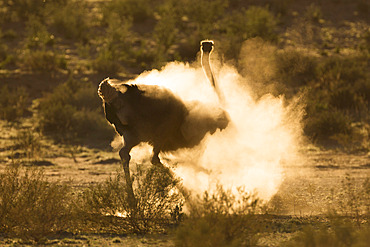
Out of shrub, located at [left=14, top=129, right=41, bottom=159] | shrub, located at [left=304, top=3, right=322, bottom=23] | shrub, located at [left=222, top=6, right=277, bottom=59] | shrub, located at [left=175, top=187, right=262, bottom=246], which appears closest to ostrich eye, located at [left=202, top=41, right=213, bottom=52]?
shrub, located at [left=175, top=187, right=262, bottom=246]

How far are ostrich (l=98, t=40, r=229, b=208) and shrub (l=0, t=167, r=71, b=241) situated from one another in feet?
2.94

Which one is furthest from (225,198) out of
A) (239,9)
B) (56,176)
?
(239,9)

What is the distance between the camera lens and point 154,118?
358 inches

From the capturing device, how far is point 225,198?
310 inches

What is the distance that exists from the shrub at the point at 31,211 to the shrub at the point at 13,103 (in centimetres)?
1297

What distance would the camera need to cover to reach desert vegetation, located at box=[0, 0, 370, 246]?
28.4ft

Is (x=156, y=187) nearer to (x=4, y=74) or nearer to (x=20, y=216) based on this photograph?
(x=20, y=216)

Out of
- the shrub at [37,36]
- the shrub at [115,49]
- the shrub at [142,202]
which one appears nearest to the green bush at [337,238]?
the shrub at [142,202]

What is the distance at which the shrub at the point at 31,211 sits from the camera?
860cm

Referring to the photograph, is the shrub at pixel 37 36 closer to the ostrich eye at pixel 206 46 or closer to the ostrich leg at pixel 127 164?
the ostrich eye at pixel 206 46

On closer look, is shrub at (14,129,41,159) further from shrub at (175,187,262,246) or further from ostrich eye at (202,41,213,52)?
shrub at (175,187,262,246)

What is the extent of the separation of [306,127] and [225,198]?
13.4 meters

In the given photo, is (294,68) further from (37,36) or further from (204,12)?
(37,36)

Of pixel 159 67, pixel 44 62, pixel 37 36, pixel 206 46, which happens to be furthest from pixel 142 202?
pixel 37 36
